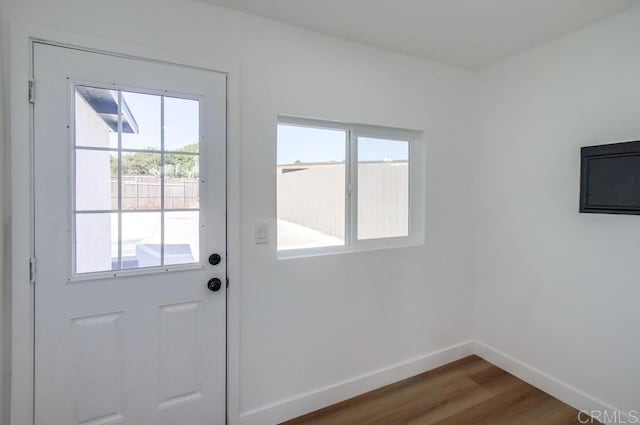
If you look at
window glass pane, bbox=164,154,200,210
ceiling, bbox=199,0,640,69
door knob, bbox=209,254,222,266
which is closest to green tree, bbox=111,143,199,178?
window glass pane, bbox=164,154,200,210

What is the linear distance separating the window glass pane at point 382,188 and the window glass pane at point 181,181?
1141 millimetres

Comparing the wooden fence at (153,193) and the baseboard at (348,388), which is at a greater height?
the wooden fence at (153,193)

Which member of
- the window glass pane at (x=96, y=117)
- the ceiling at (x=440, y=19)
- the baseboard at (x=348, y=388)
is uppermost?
the ceiling at (x=440, y=19)

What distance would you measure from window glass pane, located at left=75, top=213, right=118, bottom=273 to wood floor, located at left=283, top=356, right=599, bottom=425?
1.43 meters

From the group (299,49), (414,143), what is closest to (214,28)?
(299,49)

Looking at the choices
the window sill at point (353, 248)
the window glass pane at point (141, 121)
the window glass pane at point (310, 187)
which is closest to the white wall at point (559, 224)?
the window sill at point (353, 248)

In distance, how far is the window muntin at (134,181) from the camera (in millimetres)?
1441

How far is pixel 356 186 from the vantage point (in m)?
2.22

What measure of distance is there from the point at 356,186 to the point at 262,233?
2.62 feet

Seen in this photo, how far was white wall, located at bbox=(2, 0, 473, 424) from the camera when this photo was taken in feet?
5.30

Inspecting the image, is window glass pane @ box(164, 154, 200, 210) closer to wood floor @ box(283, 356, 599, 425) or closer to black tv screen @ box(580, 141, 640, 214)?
wood floor @ box(283, 356, 599, 425)

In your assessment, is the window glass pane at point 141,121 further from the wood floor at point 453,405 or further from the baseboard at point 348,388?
the wood floor at point 453,405

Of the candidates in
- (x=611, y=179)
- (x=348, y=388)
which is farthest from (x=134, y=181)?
(x=611, y=179)

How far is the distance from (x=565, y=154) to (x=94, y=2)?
2.86m
